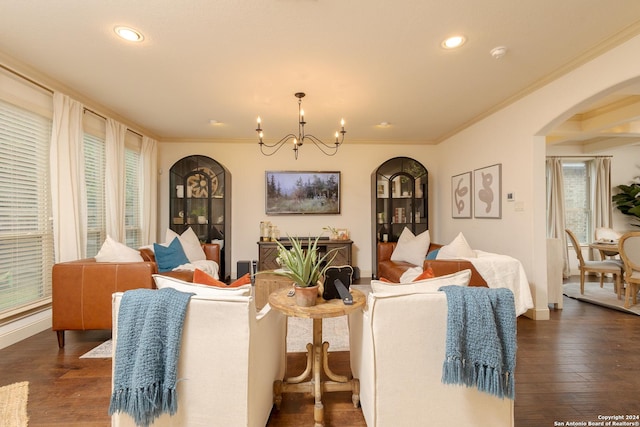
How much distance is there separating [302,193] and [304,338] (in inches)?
114

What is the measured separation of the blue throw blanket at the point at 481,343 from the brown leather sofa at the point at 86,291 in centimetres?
252

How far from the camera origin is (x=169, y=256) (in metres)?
3.63

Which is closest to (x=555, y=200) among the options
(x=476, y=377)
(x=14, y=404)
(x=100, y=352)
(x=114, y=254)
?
(x=476, y=377)

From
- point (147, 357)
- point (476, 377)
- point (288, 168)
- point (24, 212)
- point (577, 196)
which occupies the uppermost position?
point (288, 168)

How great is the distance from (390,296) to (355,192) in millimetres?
4090

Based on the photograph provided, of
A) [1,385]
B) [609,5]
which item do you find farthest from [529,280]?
[1,385]

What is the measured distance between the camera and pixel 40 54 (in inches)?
97.5

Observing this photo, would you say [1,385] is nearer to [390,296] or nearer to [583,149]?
[390,296]

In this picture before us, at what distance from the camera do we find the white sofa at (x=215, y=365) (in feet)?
4.29

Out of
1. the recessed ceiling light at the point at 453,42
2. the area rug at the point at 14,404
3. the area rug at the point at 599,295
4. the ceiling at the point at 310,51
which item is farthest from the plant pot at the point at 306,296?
the area rug at the point at 599,295

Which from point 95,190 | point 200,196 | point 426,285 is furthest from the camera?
point 200,196

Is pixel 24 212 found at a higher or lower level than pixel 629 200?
lower

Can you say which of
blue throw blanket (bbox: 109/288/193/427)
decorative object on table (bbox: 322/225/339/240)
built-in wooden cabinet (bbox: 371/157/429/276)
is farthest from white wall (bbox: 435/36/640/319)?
blue throw blanket (bbox: 109/288/193/427)

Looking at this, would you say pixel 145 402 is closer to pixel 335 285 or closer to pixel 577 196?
pixel 335 285
